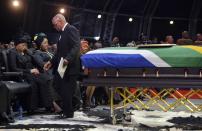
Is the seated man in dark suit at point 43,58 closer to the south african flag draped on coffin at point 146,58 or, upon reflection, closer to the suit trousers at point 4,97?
the suit trousers at point 4,97

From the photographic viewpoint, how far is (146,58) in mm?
5520

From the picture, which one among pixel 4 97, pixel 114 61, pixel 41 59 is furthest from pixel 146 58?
pixel 41 59

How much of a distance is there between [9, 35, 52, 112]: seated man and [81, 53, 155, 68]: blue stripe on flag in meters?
1.23

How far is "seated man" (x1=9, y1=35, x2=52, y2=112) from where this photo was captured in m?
6.49

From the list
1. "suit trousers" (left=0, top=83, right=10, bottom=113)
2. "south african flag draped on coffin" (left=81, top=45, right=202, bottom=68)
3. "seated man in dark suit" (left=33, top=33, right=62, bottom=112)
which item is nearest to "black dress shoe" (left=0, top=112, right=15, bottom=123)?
"suit trousers" (left=0, top=83, right=10, bottom=113)

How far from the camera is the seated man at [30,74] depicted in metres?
6.49

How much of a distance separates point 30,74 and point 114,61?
1608 millimetres

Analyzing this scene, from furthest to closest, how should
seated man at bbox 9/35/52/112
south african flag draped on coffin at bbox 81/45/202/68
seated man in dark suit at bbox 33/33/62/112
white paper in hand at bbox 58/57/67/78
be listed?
seated man in dark suit at bbox 33/33/62/112 → seated man at bbox 9/35/52/112 → white paper in hand at bbox 58/57/67/78 → south african flag draped on coffin at bbox 81/45/202/68

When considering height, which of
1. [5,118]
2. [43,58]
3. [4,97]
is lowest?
[5,118]

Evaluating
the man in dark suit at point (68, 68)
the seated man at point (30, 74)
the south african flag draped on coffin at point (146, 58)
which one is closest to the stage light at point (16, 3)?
the seated man at point (30, 74)

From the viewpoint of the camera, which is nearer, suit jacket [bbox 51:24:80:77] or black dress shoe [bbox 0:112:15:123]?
black dress shoe [bbox 0:112:15:123]

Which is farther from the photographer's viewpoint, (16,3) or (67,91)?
(16,3)

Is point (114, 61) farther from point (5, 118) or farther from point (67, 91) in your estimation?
point (5, 118)

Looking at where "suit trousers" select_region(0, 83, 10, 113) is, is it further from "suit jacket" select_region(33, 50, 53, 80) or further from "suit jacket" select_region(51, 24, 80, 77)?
"suit jacket" select_region(33, 50, 53, 80)
